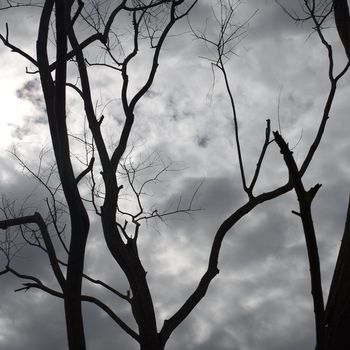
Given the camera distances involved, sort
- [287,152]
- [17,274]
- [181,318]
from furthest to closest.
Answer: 1. [17,274]
2. [181,318]
3. [287,152]

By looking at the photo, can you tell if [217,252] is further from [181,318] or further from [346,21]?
[346,21]

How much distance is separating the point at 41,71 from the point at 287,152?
452 cm

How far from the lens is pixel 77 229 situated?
411 centimetres

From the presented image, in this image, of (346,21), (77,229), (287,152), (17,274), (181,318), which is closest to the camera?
(287,152)

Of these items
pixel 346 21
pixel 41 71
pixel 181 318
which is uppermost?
pixel 41 71

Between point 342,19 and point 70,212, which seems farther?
point 70,212

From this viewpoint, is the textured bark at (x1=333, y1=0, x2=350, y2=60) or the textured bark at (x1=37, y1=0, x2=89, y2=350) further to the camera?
the textured bark at (x1=37, y1=0, x2=89, y2=350)

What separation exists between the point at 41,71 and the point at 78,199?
1.64m

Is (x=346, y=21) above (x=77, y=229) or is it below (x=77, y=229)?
above

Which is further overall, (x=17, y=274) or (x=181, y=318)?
(x=17, y=274)

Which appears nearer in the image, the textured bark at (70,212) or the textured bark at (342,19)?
the textured bark at (342,19)

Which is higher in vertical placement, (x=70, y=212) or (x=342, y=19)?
(x=342, y=19)

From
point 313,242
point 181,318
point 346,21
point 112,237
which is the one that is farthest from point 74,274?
point 313,242

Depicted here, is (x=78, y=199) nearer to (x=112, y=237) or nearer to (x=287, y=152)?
(x=112, y=237)
